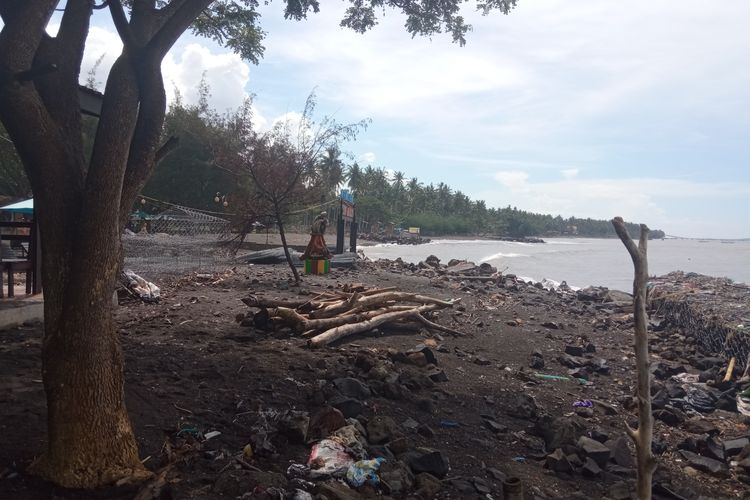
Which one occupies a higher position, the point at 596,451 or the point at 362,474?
the point at 362,474

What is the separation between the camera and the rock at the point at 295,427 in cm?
492

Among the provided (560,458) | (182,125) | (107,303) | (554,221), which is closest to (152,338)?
(107,303)

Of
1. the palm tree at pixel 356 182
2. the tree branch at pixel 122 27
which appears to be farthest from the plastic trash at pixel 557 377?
the palm tree at pixel 356 182

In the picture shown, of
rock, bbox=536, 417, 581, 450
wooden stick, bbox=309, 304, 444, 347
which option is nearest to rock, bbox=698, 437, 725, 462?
rock, bbox=536, 417, 581, 450

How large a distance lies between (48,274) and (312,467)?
2310 millimetres

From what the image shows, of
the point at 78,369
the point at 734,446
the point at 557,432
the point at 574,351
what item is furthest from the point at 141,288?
the point at 734,446

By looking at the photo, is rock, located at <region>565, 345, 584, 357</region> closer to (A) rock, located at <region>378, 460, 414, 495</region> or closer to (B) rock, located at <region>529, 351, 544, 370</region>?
(B) rock, located at <region>529, 351, 544, 370</region>

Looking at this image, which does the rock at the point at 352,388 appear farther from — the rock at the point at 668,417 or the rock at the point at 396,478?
the rock at the point at 668,417

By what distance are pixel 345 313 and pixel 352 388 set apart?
333 cm

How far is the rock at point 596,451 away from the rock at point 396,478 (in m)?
2.13

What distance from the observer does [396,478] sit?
4520 millimetres

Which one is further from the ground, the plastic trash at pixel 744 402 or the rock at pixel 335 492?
the rock at pixel 335 492

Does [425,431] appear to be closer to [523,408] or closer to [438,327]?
[523,408]

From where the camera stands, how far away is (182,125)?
39.2 metres
